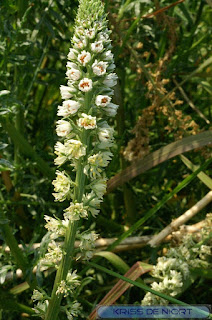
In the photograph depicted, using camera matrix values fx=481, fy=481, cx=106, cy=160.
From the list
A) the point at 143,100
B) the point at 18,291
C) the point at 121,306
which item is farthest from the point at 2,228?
the point at 143,100

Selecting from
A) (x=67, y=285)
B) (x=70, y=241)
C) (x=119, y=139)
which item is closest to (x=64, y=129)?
(x=70, y=241)

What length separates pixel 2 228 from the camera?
2514 mm

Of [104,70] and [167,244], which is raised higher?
[104,70]

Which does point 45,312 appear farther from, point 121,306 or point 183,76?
point 183,76

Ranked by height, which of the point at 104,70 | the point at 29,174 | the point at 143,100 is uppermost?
the point at 143,100

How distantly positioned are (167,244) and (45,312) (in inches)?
47.2

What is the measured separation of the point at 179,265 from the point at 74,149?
3.46 feet

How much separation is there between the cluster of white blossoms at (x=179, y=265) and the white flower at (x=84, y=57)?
3.95 feet

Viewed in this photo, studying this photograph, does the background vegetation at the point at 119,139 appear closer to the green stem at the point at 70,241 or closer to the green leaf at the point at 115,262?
the green leaf at the point at 115,262

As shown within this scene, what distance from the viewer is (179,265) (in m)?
2.54

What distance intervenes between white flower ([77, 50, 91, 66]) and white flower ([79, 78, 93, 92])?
70mm

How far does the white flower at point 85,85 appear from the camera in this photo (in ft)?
6.00

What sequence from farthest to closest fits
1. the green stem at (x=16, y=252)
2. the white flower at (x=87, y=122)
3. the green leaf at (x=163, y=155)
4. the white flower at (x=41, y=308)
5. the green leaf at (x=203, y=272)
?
1. the green leaf at (x=163, y=155)
2. the green leaf at (x=203, y=272)
3. the green stem at (x=16, y=252)
4. the white flower at (x=41, y=308)
5. the white flower at (x=87, y=122)

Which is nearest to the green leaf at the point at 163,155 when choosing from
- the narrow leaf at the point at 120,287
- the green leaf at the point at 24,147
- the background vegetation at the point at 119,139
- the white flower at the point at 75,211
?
the background vegetation at the point at 119,139
